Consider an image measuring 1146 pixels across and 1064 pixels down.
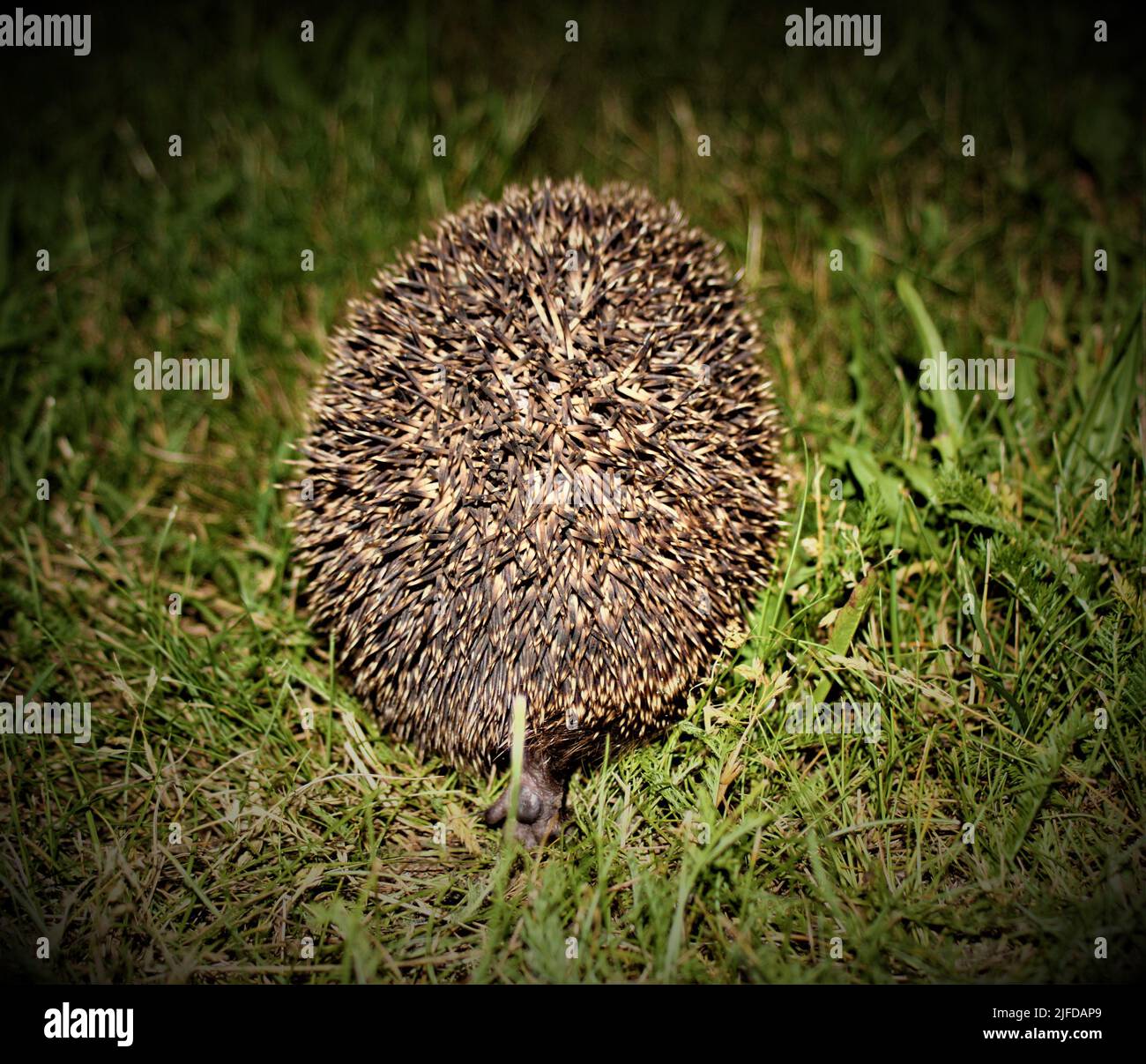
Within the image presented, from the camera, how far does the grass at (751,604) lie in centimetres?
342

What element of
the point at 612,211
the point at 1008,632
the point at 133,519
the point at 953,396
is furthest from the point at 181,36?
the point at 1008,632

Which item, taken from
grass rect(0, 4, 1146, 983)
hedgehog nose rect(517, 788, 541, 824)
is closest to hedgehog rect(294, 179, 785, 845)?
hedgehog nose rect(517, 788, 541, 824)

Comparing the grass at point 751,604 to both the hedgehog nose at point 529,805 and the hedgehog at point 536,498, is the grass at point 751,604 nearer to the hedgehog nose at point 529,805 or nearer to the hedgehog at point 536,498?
the hedgehog nose at point 529,805

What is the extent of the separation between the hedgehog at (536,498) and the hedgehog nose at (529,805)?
13mm

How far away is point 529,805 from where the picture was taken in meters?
3.58

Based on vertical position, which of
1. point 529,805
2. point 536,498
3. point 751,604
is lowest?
point 529,805

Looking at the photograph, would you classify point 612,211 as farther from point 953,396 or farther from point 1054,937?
point 1054,937

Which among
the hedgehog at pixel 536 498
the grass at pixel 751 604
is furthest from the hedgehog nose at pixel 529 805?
the grass at pixel 751 604

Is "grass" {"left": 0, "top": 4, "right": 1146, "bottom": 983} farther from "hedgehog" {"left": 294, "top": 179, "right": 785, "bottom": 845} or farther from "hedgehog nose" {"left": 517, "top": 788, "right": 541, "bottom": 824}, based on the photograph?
"hedgehog" {"left": 294, "top": 179, "right": 785, "bottom": 845}

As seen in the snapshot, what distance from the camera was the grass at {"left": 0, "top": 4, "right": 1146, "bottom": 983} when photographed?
3.42 metres

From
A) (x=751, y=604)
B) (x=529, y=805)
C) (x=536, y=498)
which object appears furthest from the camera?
(x=751, y=604)

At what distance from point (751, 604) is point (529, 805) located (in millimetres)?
1356

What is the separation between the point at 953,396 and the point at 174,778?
422 cm

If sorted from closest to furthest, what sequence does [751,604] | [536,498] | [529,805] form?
[536,498] < [529,805] < [751,604]
